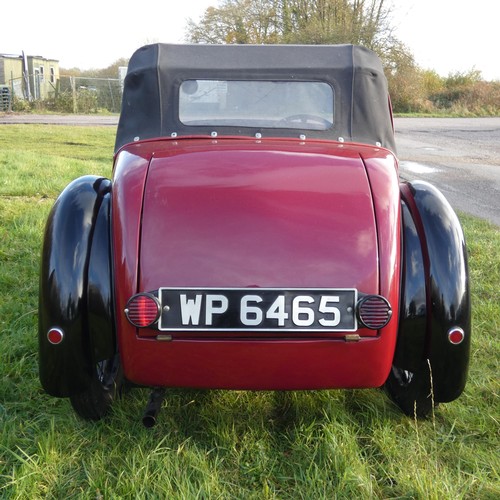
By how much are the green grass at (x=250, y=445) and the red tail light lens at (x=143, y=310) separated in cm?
58

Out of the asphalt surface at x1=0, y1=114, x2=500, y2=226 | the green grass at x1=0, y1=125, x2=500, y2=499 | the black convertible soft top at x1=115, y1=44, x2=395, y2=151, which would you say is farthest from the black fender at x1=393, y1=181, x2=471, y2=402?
the asphalt surface at x1=0, y1=114, x2=500, y2=226

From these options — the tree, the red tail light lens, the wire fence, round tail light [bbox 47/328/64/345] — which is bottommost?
round tail light [bbox 47/328/64/345]

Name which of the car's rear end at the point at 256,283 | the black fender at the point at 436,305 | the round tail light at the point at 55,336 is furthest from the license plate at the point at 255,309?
the round tail light at the point at 55,336

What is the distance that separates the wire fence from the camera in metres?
25.0

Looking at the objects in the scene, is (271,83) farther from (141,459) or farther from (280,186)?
(141,459)

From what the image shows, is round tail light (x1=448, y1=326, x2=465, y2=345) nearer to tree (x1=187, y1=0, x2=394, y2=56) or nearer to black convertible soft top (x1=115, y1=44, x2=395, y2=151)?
black convertible soft top (x1=115, y1=44, x2=395, y2=151)

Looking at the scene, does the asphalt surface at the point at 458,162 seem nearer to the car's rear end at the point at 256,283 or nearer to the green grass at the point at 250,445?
the green grass at the point at 250,445

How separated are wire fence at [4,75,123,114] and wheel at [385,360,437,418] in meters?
24.5

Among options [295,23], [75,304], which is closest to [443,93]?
[295,23]

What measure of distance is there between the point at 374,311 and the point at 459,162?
32.6 feet

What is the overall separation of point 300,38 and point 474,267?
23.3 metres

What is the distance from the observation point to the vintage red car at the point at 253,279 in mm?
2041

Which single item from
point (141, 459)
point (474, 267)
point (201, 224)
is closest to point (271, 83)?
point (201, 224)

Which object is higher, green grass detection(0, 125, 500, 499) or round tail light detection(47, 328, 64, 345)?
round tail light detection(47, 328, 64, 345)
